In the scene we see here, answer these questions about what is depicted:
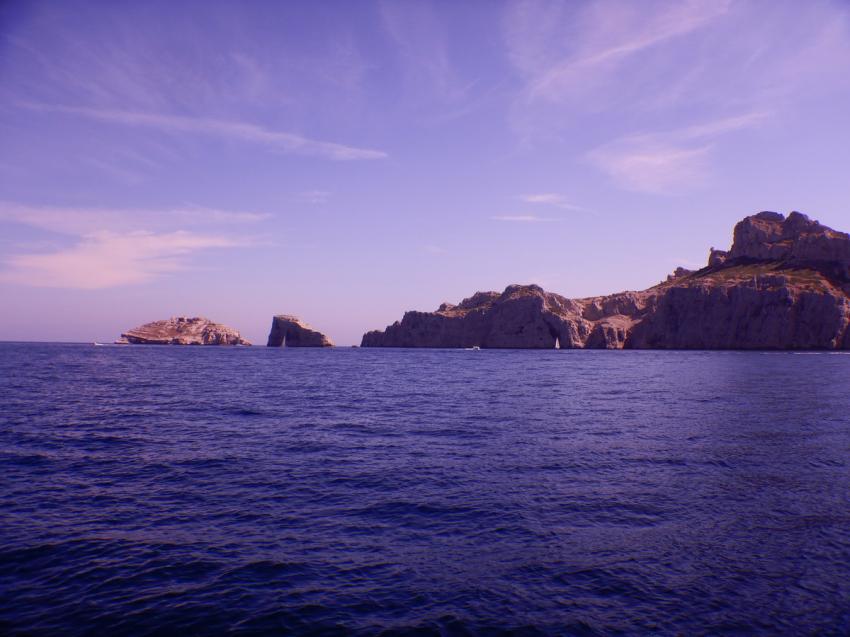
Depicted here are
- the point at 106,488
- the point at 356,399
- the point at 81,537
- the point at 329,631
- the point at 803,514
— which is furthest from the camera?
the point at 356,399

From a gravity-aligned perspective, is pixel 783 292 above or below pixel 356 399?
above

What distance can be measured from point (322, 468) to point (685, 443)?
19658 mm

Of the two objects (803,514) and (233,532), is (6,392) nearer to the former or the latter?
(233,532)

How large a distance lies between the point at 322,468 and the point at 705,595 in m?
15.8

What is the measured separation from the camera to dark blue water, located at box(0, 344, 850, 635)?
11.5 metres

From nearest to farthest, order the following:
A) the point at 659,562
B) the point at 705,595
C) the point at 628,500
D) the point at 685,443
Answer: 1. the point at 705,595
2. the point at 659,562
3. the point at 628,500
4. the point at 685,443

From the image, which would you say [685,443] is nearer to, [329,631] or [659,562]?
[659,562]

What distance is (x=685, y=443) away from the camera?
28.4m

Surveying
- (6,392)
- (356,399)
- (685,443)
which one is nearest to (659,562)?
(685,443)

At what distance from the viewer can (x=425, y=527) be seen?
16.2 meters

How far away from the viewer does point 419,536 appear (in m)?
15.5

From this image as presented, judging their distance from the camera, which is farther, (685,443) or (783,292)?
(783,292)

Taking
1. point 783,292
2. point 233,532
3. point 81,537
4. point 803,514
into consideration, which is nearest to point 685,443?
point 803,514

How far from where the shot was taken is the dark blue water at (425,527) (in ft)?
37.8
